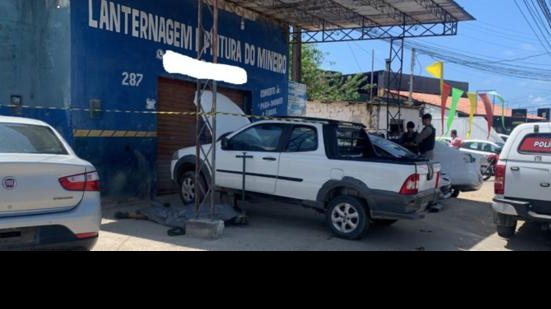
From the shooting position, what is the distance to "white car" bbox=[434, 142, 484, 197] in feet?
36.1

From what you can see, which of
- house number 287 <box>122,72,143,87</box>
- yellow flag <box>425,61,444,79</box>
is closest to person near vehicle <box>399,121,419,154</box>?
A: house number 287 <box>122,72,143,87</box>

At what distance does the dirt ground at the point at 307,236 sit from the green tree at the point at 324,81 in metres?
22.8

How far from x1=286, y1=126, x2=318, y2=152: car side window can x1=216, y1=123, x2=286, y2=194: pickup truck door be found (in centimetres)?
20

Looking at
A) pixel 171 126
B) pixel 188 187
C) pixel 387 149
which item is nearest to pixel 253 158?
pixel 188 187

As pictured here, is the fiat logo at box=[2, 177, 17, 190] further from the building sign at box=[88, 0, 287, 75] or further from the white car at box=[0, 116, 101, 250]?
the building sign at box=[88, 0, 287, 75]

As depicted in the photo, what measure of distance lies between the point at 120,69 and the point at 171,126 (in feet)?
→ 6.24

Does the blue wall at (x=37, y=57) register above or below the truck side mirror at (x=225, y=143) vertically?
above

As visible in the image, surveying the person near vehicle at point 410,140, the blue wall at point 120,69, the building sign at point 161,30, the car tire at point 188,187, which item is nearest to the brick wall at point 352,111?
the building sign at point 161,30

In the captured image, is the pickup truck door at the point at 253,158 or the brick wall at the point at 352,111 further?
the brick wall at the point at 352,111

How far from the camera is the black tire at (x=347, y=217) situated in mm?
6906

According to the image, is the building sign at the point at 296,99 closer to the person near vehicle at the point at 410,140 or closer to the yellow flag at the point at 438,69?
the person near vehicle at the point at 410,140
